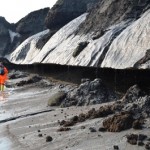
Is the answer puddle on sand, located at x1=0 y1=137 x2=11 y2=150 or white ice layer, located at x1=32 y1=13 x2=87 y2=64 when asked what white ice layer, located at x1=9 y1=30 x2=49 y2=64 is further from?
puddle on sand, located at x1=0 y1=137 x2=11 y2=150

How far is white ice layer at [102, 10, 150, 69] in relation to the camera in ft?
119

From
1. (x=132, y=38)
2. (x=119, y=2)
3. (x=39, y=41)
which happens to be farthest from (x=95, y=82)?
(x=39, y=41)

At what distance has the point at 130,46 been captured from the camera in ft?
126

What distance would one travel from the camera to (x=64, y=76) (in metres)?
32.2

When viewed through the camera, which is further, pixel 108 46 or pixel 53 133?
pixel 108 46

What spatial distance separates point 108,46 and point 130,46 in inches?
171

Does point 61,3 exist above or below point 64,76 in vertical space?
above

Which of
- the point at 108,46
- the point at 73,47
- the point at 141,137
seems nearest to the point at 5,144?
the point at 141,137

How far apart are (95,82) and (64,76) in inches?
523

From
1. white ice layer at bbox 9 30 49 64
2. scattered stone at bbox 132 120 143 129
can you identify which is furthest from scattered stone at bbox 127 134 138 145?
white ice layer at bbox 9 30 49 64

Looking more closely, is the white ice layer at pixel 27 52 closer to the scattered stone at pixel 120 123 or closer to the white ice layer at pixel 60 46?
the white ice layer at pixel 60 46

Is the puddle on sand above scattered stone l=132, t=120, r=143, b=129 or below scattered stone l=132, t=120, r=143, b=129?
below

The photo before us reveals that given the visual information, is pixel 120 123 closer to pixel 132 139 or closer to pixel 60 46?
pixel 132 139

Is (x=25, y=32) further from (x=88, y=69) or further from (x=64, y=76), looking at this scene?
(x=88, y=69)
